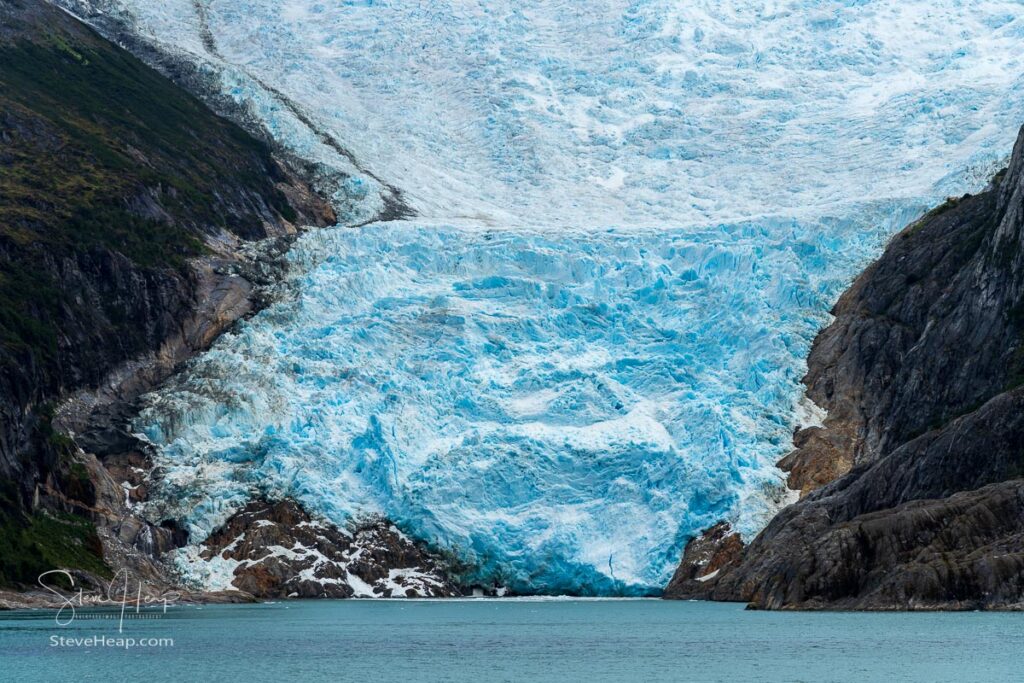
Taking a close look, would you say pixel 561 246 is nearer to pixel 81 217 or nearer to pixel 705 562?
Result: pixel 705 562

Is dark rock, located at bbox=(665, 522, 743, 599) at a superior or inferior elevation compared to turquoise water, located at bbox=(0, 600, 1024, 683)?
inferior

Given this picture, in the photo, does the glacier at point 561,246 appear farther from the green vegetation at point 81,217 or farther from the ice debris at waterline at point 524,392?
the green vegetation at point 81,217

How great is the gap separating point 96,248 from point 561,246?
26.2m

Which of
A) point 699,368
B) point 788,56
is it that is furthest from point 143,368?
point 788,56

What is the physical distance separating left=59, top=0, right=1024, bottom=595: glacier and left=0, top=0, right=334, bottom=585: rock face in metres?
2.67

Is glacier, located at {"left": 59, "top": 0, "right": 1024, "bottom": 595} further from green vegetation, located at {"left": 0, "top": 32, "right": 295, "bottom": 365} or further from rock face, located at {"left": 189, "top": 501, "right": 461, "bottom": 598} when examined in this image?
green vegetation, located at {"left": 0, "top": 32, "right": 295, "bottom": 365}

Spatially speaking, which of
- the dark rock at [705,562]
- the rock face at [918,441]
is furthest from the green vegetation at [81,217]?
the rock face at [918,441]

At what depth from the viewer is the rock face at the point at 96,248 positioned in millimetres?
66250

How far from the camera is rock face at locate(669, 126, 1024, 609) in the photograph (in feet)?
173

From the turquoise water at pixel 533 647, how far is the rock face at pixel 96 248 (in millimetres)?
8143

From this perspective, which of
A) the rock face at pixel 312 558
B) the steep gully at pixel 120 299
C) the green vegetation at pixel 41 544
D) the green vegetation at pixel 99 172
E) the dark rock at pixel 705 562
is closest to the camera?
the green vegetation at pixel 41 544

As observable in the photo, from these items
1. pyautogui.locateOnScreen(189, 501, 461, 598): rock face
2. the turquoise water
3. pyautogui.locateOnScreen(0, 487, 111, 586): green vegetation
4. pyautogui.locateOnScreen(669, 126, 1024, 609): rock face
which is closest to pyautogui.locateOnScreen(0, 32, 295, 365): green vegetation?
pyautogui.locateOnScreen(0, 487, 111, 586): green vegetation

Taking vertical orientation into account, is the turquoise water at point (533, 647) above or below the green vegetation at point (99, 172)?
below

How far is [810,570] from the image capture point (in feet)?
190
